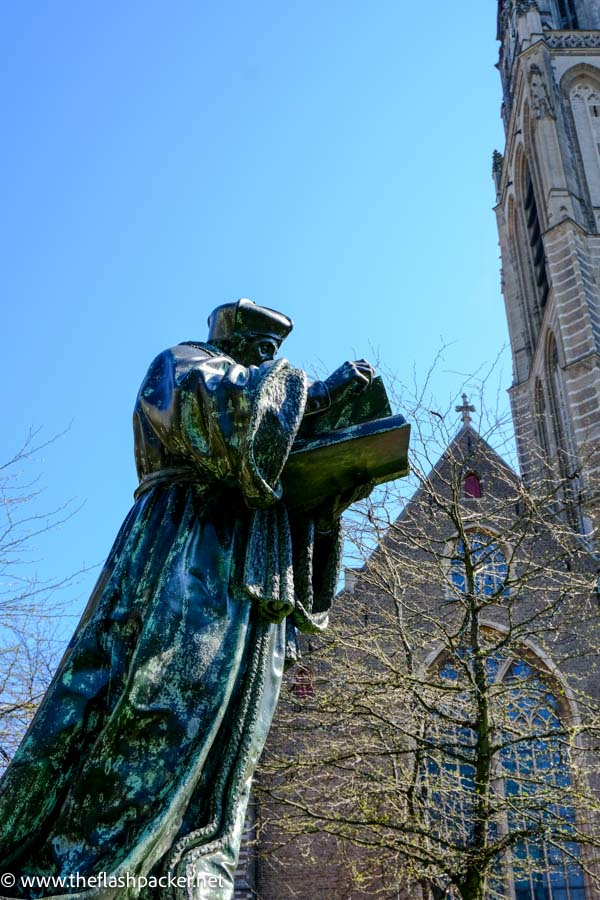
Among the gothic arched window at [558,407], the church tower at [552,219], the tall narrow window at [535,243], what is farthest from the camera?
the tall narrow window at [535,243]

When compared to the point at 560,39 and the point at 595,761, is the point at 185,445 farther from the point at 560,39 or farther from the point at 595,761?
the point at 560,39

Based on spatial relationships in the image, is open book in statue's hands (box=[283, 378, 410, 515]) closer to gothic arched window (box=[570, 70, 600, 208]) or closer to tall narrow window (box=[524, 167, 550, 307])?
tall narrow window (box=[524, 167, 550, 307])

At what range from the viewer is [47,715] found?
2488 millimetres

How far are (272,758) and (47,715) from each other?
11894 mm

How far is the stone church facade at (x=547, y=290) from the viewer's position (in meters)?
17.8

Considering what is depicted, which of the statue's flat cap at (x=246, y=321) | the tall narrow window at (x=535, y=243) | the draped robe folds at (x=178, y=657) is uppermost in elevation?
the tall narrow window at (x=535, y=243)

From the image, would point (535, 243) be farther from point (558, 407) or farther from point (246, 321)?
point (246, 321)

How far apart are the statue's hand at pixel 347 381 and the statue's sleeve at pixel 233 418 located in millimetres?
216

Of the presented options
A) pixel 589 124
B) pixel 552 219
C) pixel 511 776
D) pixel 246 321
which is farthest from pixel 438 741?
pixel 589 124

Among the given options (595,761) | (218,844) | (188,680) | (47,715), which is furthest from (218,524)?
(595,761)

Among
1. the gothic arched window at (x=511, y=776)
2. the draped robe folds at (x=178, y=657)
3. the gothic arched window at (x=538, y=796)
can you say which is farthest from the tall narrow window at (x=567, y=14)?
the draped robe folds at (x=178, y=657)

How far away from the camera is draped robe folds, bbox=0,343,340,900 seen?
2301mm

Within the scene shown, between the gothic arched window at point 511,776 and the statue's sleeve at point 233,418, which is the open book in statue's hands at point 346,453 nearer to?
the statue's sleeve at point 233,418

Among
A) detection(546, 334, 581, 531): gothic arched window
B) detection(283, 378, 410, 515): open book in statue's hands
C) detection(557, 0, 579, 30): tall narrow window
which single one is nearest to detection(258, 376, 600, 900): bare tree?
A: detection(283, 378, 410, 515): open book in statue's hands
